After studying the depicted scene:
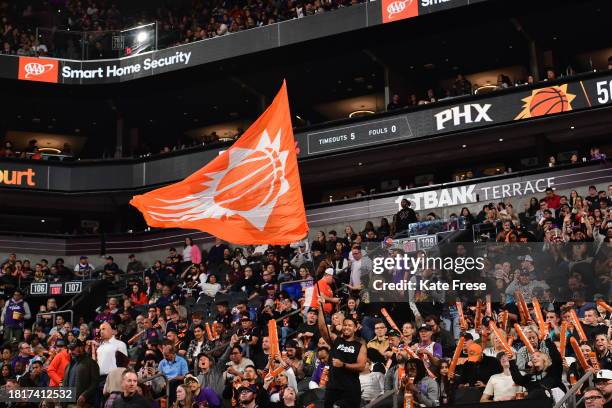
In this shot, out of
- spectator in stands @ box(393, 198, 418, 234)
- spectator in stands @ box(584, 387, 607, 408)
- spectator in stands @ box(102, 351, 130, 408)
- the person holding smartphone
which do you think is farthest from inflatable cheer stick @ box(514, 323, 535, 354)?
spectator in stands @ box(393, 198, 418, 234)

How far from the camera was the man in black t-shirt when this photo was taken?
8.70 metres

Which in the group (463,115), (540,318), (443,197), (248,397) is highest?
(463,115)

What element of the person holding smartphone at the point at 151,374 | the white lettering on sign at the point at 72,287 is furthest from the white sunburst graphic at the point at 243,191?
the white lettering on sign at the point at 72,287

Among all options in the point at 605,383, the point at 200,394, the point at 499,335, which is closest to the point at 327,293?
the point at 200,394

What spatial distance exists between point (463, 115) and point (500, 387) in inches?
565

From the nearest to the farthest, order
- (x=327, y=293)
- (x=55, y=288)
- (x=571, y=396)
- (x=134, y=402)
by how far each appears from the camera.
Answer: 1. (x=571, y=396)
2. (x=134, y=402)
3. (x=327, y=293)
4. (x=55, y=288)

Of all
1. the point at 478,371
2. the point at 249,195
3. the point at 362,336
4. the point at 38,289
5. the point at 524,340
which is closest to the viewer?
the point at 524,340

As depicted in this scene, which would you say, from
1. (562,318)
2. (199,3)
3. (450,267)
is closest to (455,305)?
(450,267)

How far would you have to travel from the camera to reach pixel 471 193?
22.5 meters

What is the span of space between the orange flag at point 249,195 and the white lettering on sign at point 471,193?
12.1m

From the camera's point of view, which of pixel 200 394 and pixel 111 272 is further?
pixel 111 272

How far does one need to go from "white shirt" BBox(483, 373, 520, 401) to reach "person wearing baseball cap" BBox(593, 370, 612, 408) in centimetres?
85

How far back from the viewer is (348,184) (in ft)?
93.8

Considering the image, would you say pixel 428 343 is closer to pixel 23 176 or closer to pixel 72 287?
pixel 72 287
